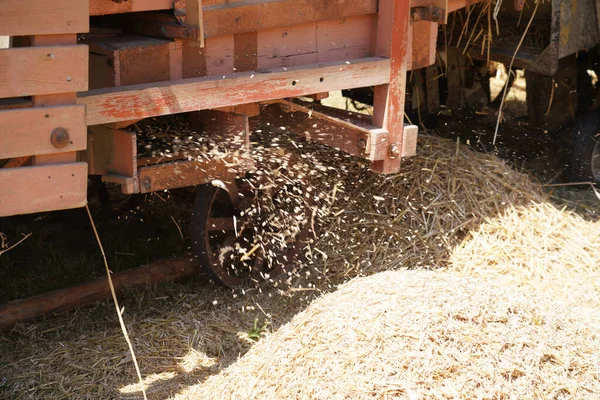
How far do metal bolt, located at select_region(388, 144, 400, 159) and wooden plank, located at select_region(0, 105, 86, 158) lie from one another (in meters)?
1.96

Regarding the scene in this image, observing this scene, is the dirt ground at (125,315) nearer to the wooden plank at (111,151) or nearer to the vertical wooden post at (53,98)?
the wooden plank at (111,151)

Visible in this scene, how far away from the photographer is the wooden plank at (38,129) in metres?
3.53

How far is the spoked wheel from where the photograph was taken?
5215 millimetres

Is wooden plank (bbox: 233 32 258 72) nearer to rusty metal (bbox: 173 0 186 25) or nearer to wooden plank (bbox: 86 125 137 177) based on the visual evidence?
rusty metal (bbox: 173 0 186 25)

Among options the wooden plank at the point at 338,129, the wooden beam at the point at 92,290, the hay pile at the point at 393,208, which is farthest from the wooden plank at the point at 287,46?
the wooden beam at the point at 92,290

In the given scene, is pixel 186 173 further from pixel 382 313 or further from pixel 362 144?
pixel 382 313

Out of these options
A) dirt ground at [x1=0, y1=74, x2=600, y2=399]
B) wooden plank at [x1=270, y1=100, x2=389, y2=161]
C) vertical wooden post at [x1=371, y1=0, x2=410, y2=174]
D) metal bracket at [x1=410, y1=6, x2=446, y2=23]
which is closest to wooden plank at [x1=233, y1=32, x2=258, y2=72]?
wooden plank at [x1=270, y1=100, x2=389, y2=161]

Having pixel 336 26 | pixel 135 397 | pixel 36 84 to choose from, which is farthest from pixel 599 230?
pixel 36 84

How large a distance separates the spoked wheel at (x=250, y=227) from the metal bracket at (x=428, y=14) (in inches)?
50.1

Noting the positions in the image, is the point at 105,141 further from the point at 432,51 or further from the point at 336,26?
the point at 432,51

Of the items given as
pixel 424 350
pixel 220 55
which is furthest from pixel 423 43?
pixel 424 350

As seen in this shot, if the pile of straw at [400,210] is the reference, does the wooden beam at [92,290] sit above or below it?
below

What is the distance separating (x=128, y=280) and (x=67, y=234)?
103 cm

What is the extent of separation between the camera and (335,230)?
564cm
